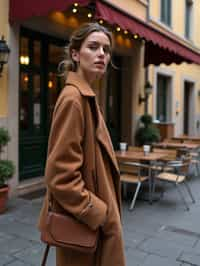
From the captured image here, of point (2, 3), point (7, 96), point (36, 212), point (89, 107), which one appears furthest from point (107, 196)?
point (2, 3)

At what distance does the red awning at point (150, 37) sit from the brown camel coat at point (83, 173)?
3704mm

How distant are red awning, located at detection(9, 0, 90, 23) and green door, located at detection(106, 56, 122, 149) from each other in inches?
158

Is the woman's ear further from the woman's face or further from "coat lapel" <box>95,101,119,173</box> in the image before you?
"coat lapel" <box>95,101,119,173</box>

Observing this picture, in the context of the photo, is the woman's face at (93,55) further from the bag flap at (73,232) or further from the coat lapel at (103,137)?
the bag flap at (73,232)

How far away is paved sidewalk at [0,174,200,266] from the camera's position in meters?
3.57

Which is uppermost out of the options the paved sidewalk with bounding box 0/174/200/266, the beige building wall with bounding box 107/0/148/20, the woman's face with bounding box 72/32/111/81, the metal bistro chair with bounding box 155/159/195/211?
the beige building wall with bounding box 107/0/148/20

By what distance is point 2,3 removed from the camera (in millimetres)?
5598

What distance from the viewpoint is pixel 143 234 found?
14.2 ft

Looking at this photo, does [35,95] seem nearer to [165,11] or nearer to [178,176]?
[178,176]

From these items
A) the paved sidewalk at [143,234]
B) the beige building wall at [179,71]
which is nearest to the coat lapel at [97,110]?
the paved sidewalk at [143,234]

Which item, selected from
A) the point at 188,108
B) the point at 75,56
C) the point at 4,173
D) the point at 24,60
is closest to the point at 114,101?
the point at 24,60

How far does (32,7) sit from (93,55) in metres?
4.28

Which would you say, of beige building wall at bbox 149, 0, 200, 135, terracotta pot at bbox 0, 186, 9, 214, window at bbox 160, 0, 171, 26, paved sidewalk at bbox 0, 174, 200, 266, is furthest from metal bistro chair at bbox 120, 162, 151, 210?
window at bbox 160, 0, 171, 26

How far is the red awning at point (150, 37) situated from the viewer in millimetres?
5137
